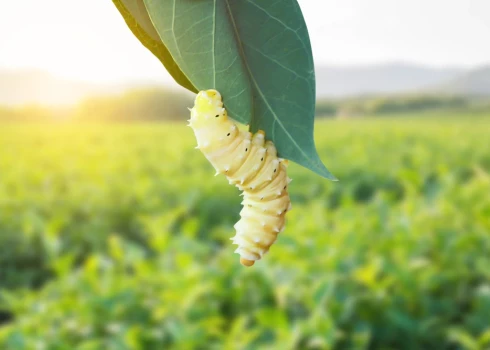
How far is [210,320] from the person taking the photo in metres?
1.66

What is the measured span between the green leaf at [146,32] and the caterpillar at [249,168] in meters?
0.02

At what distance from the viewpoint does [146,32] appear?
282 mm

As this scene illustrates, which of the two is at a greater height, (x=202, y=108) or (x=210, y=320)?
(x=210, y=320)

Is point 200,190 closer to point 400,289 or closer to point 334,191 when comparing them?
point 334,191

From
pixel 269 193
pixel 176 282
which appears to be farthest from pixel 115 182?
pixel 269 193

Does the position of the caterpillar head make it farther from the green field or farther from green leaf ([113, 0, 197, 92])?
the green field

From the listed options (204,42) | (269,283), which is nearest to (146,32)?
(204,42)

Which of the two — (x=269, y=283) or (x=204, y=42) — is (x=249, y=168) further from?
(x=269, y=283)

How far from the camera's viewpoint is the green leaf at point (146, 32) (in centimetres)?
27

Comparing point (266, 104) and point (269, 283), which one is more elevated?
point (269, 283)

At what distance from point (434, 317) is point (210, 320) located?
0.71 metres

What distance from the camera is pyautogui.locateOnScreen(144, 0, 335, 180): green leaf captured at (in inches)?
10.1

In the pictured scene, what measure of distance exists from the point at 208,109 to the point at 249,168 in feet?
0.16

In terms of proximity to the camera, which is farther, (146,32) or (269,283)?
(269,283)
